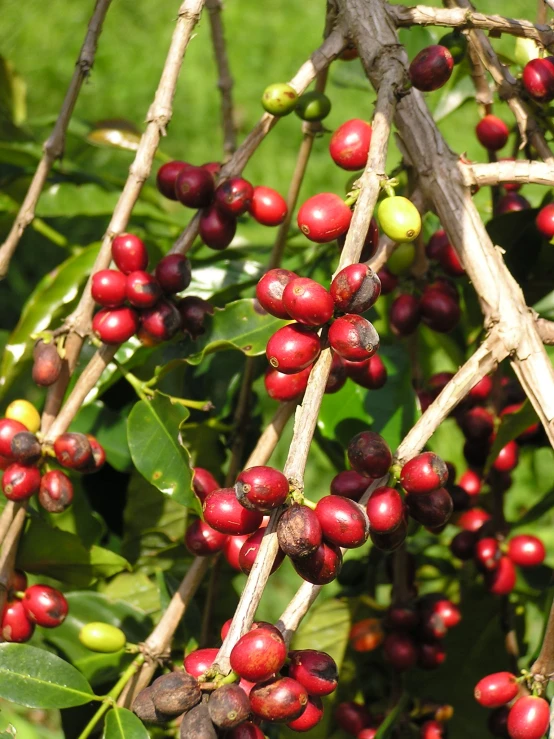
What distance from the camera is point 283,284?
119 cm

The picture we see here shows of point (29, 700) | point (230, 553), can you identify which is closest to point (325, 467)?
point (230, 553)

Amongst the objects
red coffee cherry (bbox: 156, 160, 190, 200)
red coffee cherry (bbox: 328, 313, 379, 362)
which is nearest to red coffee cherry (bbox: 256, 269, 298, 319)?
red coffee cherry (bbox: 328, 313, 379, 362)

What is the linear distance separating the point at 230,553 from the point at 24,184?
4.48ft

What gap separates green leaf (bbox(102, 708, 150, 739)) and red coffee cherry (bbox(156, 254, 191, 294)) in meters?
0.70

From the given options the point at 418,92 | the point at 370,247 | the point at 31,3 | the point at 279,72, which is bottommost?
the point at 370,247

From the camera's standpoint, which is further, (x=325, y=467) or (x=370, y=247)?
(x=325, y=467)

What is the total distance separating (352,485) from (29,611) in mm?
601

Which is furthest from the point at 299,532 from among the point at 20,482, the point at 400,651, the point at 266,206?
the point at 400,651

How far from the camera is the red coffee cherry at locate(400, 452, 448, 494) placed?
1143 mm

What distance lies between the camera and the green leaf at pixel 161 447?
1.45 m

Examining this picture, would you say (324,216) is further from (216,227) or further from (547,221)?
(547,221)

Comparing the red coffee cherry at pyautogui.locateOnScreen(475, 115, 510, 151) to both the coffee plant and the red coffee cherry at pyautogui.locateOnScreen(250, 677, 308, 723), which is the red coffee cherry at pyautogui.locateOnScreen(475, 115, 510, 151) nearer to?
the coffee plant

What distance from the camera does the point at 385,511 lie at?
3.71ft

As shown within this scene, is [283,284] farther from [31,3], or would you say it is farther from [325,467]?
[31,3]
